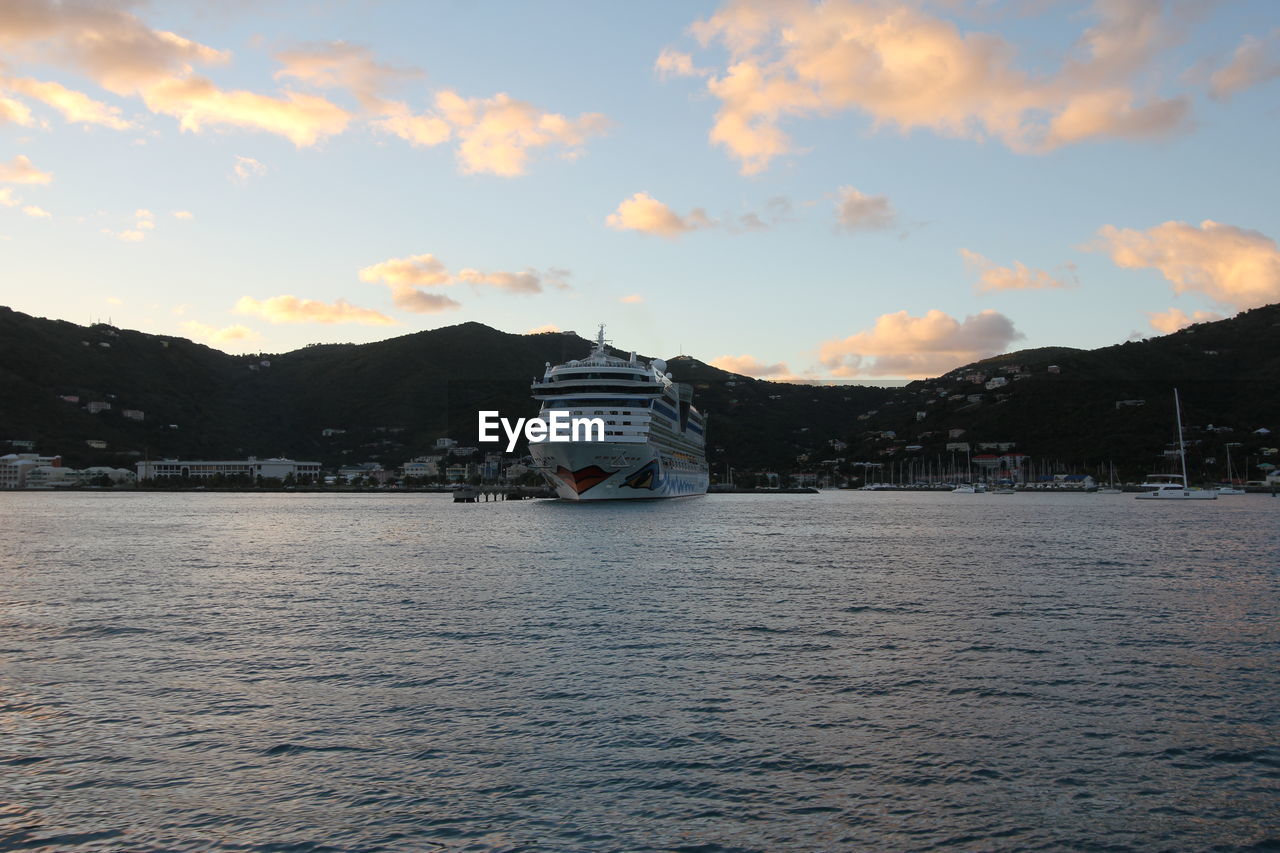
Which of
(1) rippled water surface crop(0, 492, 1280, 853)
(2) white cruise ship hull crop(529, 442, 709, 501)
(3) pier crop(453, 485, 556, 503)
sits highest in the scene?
(2) white cruise ship hull crop(529, 442, 709, 501)

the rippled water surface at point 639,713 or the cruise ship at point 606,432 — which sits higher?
the cruise ship at point 606,432

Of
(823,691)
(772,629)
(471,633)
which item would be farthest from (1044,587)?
(471,633)

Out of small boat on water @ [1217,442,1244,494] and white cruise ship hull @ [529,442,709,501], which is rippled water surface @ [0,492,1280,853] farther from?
small boat on water @ [1217,442,1244,494]

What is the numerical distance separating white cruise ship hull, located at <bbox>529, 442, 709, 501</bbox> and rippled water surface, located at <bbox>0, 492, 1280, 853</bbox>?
177ft

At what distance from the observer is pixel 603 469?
94.5 metres

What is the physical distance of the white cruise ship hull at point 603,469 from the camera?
91.6 m

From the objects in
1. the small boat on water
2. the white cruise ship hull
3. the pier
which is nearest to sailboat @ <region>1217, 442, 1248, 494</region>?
the small boat on water

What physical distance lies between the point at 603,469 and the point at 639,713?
3075 inches

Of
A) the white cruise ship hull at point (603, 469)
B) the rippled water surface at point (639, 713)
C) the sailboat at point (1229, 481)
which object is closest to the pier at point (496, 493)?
the white cruise ship hull at point (603, 469)

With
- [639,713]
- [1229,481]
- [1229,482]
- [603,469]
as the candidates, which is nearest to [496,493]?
[603,469]

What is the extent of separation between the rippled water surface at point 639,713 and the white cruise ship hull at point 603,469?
54086mm

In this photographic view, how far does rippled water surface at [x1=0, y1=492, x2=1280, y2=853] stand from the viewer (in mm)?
11586

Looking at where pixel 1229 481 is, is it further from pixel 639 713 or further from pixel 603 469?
pixel 639 713

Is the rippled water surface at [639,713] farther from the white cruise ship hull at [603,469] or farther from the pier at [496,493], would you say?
the pier at [496,493]
